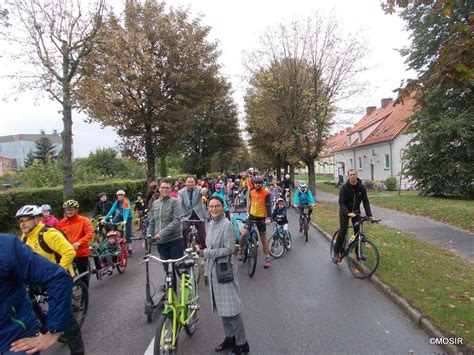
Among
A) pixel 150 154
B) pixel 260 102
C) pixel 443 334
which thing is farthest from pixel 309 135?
pixel 443 334

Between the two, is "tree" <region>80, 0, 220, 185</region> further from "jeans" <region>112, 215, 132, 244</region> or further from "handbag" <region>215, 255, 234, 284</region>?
"handbag" <region>215, 255, 234, 284</region>

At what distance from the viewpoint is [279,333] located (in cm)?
443

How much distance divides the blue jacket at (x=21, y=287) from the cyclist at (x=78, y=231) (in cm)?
352

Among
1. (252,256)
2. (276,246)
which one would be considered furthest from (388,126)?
(252,256)

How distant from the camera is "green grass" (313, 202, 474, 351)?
14.7 ft

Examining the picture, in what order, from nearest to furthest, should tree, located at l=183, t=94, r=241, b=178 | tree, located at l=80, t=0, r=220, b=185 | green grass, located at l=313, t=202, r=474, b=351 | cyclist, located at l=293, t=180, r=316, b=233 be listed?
green grass, located at l=313, t=202, r=474, b=351 → cyclist, located at l=293, t=180, r=316, b=233 → tree, located at l=80, t=0, r=220, b=185 → tree, located at l=183, t=94, r=241, b=178

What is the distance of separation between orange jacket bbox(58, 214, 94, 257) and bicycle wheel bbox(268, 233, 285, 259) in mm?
4369

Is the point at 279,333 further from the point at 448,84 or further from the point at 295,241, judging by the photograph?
the point at 295,241

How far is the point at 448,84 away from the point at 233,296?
3.28 meters

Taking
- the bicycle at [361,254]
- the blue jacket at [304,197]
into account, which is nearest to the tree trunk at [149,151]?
the blue jacket at [304,197]

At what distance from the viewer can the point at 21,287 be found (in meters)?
2.20

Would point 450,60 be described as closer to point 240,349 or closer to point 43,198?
point 240,349

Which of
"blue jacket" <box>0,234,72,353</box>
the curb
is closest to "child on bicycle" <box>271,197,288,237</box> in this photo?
the curb

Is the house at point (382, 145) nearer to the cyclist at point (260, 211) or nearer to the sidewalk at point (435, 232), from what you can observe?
the sidewalk at point (435, 232)
